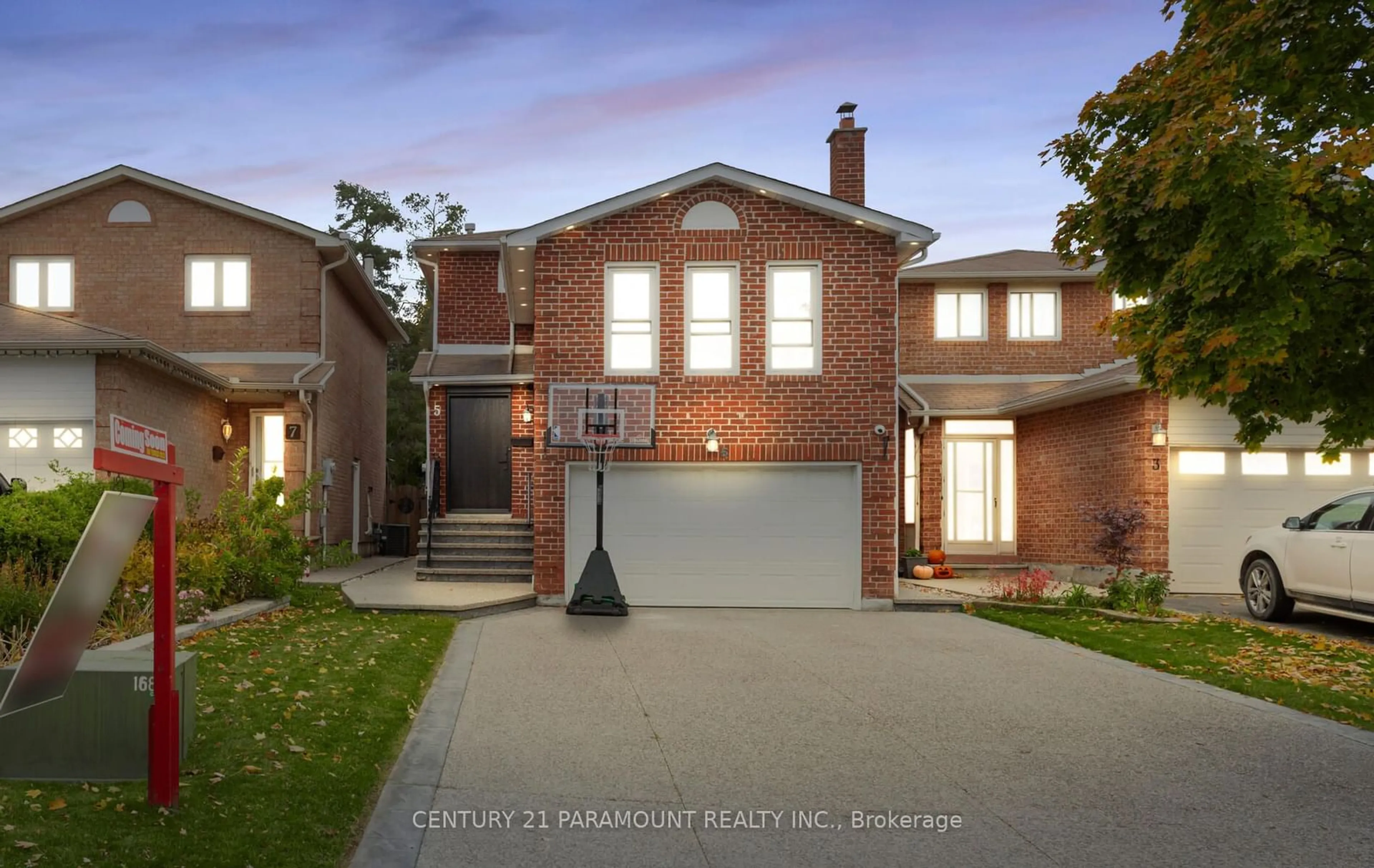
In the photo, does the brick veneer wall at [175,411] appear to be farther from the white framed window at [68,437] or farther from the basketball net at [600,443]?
the basketball net at [600,443]

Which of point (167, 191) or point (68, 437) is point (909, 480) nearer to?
point (68, 437)

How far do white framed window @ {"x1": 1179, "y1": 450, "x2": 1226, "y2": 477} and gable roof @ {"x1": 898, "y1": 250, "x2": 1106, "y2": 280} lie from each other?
179 inches

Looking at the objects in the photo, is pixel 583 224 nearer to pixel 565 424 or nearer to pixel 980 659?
pixel 565 424

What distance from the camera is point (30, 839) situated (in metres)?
4.46

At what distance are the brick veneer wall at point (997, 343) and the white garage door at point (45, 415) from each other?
14.0m

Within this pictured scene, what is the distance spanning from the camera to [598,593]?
14016 mm

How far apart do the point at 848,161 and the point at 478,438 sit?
8.24 m

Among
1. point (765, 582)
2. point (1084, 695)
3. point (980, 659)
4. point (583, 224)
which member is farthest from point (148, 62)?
point (1084, 695)

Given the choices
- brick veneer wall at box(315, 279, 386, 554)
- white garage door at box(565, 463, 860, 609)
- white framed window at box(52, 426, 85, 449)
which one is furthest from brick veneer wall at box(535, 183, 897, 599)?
white framed window at box(52, 426, 85, 449)

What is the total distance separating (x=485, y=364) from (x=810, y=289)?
7.23 m

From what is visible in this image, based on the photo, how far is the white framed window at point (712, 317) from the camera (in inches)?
610

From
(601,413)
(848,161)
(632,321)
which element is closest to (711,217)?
(632,321)

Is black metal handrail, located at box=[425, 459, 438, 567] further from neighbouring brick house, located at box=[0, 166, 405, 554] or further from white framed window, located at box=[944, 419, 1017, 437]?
white framed window, located at box=[944, 419, 1017, 437]

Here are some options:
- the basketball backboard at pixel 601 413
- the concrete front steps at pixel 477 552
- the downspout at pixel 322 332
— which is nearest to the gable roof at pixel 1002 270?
the basketball backboard at pixel 601 413
